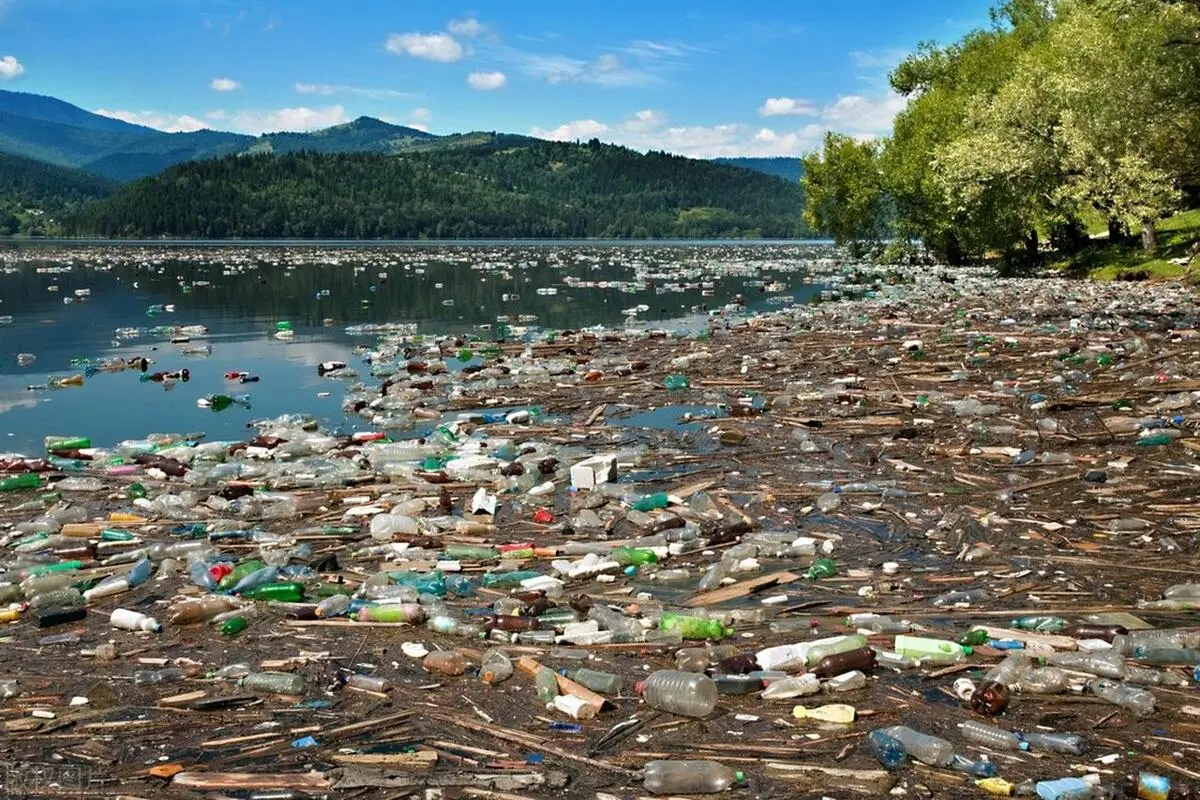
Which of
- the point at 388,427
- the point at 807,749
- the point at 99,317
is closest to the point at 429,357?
the point at 388,427

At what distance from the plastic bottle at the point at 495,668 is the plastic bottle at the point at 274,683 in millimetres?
858

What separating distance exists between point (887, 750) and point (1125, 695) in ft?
4.17

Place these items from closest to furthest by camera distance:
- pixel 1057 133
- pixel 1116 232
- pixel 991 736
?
pixel 991 736
pixel 1057 133
pixel 1116 232

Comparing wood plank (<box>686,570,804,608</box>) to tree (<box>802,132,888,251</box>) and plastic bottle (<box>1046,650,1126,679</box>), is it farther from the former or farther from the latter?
tree (<box>802,132,888,251</box>)

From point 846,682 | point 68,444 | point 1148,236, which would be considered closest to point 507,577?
point 846,682

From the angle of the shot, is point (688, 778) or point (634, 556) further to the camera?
point (634, 556)

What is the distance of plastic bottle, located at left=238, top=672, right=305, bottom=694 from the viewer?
451 centimetres

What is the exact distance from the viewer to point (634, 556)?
21.2ft

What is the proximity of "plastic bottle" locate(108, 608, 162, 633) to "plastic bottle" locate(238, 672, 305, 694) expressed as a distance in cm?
106

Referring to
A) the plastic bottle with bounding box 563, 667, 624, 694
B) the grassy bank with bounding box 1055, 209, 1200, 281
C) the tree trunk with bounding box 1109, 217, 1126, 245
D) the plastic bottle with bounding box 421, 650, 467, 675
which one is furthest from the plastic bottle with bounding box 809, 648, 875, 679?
the tree trunk with bounding box 1109, 217, 1126, 245

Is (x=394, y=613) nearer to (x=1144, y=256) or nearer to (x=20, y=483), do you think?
(x=20, y=483)

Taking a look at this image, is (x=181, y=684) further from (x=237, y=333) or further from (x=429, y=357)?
(x=237, y=333)

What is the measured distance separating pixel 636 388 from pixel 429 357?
205 inches

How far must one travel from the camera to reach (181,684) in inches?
182
